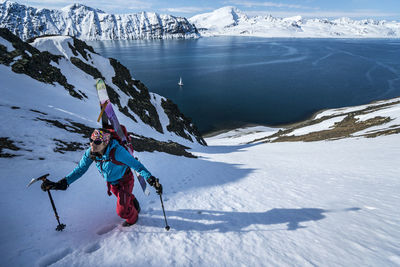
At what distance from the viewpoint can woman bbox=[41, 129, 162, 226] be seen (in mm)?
4445

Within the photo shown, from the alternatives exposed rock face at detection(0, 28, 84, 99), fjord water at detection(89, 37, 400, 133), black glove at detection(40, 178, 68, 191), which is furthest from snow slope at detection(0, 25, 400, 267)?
fjord water at detection(89, 37, 400, 133)

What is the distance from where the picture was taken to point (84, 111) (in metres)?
21.5

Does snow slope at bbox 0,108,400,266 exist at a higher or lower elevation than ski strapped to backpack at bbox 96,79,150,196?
lower

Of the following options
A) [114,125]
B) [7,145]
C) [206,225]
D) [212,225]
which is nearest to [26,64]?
[7,145]

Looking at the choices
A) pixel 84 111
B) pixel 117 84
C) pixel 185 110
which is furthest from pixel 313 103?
pixel 84 111

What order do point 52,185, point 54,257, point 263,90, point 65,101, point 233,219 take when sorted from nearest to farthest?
1. point 54,257
2. point 52,185
3. point 233,219
4. point 65,101
5. point 263,90

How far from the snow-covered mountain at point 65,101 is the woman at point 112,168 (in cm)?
388

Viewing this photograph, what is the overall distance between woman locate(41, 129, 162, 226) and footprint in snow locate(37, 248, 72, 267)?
128 centimetres

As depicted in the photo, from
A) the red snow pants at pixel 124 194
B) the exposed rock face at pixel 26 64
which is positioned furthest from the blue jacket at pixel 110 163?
the exposed rock face at pixel 26 64

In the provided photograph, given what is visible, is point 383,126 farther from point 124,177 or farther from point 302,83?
point 302,83

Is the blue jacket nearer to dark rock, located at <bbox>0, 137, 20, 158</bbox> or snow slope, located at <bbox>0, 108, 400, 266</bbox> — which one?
snow slope, located at <bbox>0, 108, 400, 266</bbox>

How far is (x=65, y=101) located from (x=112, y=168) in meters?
20.5

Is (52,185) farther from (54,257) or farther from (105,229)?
(105,229)

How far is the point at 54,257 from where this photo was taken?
394 cm
